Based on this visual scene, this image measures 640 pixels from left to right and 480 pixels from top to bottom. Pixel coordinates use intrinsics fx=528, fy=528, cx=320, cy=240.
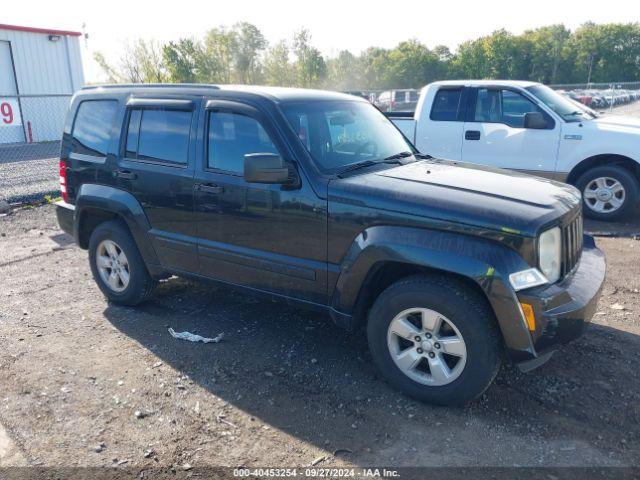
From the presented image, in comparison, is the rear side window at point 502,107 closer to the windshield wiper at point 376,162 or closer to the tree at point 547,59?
the windshield wiper at point 376,162

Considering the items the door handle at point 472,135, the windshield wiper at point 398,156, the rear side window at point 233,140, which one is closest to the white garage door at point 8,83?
the door handle at point 472,135

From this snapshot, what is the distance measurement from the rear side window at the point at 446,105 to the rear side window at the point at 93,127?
16.9 feet

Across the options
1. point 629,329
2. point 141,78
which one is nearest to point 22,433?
point 629,329

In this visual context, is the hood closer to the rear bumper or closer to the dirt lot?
the dirt lot

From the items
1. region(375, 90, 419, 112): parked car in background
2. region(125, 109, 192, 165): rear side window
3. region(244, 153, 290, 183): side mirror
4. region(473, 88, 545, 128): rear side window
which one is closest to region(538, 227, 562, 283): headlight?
region(244, 153, 290, 183): side mirror

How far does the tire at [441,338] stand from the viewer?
3.06m

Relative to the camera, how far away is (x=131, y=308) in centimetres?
498

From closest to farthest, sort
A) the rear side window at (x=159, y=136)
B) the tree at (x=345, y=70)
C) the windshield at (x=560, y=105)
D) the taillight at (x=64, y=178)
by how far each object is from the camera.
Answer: the rear side window at (x=159, y=136) < the taillight at (x=64, y=178) < the windshield at (x=560, y=105) < the tree at (x=345, y=70)

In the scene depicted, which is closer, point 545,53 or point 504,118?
point 504,118

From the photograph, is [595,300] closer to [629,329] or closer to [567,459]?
[567,459]

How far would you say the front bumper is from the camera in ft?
9.61

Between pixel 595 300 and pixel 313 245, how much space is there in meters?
1.82

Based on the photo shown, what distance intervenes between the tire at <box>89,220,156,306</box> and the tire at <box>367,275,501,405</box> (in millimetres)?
2375

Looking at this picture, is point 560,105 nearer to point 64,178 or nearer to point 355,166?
point 355,166
